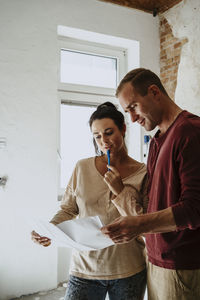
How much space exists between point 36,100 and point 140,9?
1.62 meters

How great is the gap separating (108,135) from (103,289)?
681 mm

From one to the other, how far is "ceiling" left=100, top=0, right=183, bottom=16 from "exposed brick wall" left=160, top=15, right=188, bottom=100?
0.36 ft

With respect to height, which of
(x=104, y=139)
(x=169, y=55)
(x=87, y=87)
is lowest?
(x=104, y=139)

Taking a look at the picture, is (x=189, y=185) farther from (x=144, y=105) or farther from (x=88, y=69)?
(x=88, y=69)

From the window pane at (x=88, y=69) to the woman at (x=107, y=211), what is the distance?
1.91 m

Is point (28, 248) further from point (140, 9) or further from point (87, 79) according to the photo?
point (140, 9)

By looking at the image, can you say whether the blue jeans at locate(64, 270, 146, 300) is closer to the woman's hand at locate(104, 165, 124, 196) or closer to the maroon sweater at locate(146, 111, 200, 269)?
the maroon sweater at locate(146, 111, 200, 269)

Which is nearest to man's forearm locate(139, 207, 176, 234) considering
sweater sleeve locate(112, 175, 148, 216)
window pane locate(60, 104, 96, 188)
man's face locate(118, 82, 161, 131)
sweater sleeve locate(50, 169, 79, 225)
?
sweater sleeve locate(112, 175, 148, 216)

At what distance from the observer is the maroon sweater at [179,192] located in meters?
0.92

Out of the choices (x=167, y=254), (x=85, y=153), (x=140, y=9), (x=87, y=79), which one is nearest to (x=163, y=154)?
(x=167, y=254)

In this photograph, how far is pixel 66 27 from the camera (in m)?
2.88

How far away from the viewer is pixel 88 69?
330cm

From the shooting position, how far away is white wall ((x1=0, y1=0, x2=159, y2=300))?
2.55m

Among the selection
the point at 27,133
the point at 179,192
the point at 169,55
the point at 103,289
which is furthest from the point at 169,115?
the point at 169,55
